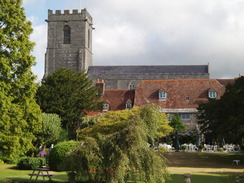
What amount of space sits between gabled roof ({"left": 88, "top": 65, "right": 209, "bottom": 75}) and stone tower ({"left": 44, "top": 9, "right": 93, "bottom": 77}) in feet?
10.7

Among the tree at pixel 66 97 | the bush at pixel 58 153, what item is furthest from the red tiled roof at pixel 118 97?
the bush at pixel 58 153

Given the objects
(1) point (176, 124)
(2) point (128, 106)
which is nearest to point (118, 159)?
(1) point (176, 124)

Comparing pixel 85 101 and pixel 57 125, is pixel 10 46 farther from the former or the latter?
pixel 85 101

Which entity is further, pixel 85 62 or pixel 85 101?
pixel 85 62

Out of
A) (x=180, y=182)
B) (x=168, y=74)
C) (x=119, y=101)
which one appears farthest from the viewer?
(x=168, y=74)

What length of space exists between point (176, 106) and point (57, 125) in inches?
695

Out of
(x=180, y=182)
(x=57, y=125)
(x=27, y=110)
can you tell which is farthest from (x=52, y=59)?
(x=180, y=182)

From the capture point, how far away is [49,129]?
135 feet

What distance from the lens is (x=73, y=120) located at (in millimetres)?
49844

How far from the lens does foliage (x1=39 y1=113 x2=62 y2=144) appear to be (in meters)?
41.0

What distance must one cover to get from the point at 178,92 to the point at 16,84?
34.4m

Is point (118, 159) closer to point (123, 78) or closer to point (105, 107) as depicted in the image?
point (105, 107)

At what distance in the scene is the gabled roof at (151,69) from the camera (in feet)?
247

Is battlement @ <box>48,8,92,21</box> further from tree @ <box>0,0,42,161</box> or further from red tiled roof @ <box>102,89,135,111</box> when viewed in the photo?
tree @ <box>0,0,42,161</box>
